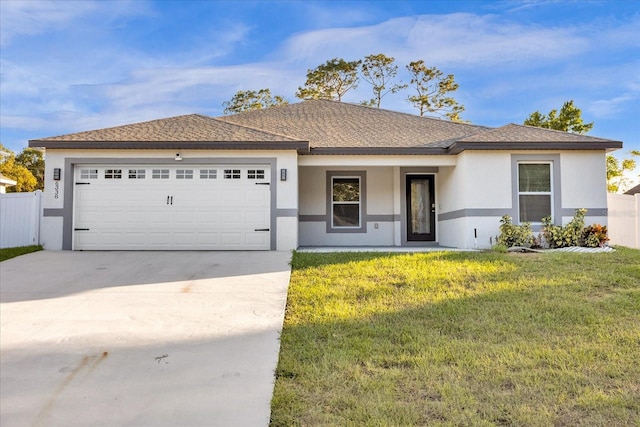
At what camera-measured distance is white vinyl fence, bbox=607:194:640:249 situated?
497 inches

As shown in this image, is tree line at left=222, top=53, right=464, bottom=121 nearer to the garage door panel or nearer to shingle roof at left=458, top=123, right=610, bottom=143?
shingle roof at left=458, top=123, right=610, bottom=143

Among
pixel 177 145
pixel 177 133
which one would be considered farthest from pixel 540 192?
pixel 177 133

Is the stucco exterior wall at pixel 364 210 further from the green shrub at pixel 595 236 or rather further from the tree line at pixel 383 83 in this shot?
the tree line at pixel 383 83

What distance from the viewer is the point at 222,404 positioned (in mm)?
3551

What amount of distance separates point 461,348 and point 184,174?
880 centimetres

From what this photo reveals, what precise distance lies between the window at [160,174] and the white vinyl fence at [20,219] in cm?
300

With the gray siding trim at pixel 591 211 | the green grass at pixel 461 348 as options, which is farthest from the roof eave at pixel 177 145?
the gray siding trim at pixel 591 211

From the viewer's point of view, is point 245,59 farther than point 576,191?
Yes

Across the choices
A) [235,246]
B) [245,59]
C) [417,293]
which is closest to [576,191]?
[417,293]

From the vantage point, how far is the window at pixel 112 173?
37.8ft

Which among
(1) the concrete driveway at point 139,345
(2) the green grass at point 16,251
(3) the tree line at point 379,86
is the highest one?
(3) the tree line at point 379,86

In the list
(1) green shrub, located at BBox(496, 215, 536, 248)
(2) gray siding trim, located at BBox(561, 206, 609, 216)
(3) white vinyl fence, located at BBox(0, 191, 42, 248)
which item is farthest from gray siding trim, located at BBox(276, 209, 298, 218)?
(2) gray siding trim, located at BBox(561, 206, 609, 216)

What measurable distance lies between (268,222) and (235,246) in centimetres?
102

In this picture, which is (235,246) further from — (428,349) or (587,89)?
(587,89)
